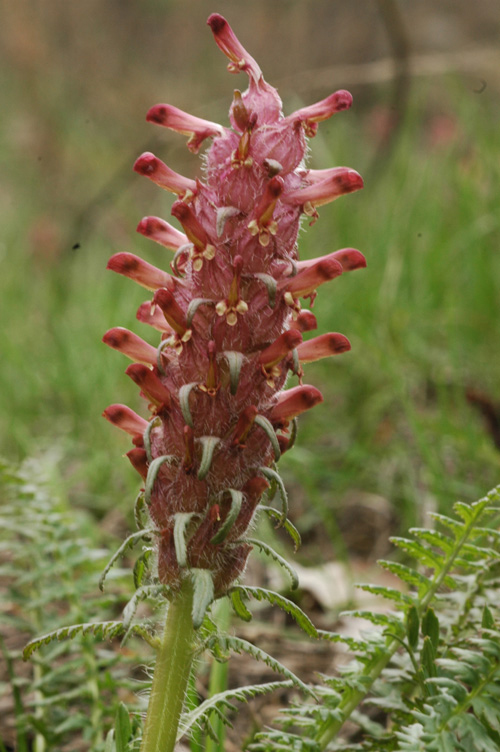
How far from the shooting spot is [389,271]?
14.1ft

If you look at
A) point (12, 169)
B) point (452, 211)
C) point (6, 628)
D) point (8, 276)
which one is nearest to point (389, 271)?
point (452, 211)

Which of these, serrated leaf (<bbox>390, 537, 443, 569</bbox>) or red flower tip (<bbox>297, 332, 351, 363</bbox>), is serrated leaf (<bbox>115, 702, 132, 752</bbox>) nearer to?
serrated leaf (<bbox>390, 537, 443, 569</bbox>)

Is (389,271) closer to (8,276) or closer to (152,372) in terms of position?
(152,372)

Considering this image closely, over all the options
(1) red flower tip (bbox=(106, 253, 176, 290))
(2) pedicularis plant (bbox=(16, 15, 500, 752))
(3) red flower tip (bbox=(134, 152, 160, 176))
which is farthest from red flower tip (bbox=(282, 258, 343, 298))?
(3) red flower tip (bbox=(134, 152, 160, 176))

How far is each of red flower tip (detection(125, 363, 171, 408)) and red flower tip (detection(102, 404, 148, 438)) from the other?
14 centimetres

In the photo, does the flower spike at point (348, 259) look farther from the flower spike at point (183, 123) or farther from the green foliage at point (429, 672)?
the green foliage at point (429, 672)

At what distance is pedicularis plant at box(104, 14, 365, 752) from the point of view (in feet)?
4.46

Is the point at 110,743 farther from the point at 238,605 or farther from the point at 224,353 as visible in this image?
the point at 224,353

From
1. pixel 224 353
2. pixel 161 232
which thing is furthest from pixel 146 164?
pixel 224 353

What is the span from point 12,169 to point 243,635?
43.5 feet

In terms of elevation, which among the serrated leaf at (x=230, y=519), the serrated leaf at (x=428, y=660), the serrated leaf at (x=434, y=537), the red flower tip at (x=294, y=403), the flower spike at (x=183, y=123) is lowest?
the serrated leaf at (x=428, y=660)

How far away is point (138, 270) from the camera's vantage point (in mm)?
1546

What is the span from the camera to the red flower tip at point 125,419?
1.54m

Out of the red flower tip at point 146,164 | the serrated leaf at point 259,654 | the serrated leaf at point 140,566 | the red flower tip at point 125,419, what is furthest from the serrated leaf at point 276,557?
the red flower tip at point 146,164
